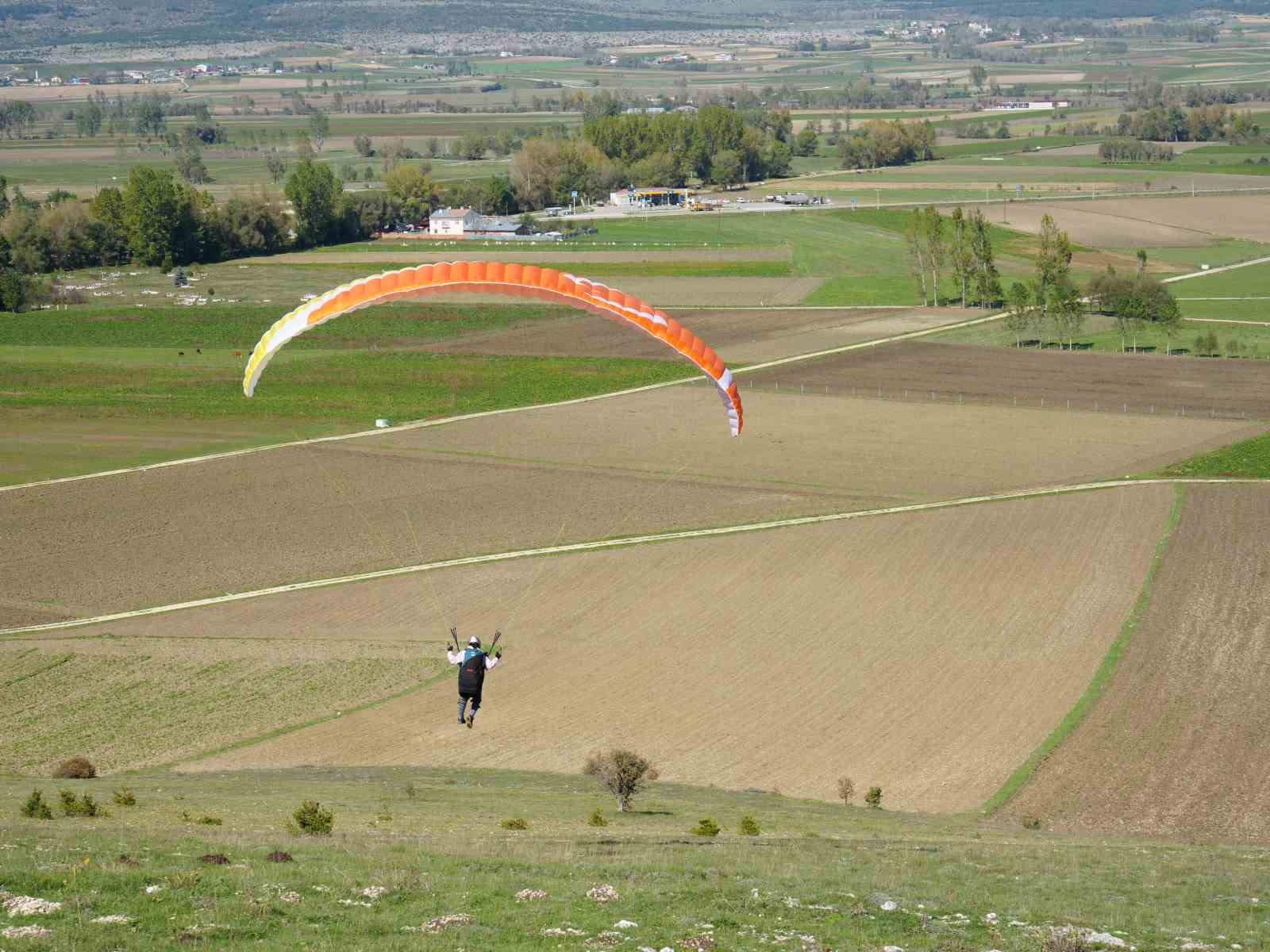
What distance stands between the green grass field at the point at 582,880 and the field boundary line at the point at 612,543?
1349cm

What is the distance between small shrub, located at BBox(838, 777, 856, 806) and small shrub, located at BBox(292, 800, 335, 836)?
8290 mm

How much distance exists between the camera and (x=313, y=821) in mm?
17203

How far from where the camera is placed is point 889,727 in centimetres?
2662

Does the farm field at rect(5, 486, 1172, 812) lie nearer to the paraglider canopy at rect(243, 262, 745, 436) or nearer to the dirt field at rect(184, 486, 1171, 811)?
the dirt field at rect(184, 486, 1171, 811)

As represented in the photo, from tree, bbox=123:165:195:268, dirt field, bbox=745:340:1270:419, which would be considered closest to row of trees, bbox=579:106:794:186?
tree, bbox=123:165:195:268

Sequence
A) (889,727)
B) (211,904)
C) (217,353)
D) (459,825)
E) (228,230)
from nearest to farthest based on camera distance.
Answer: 1. (211,904)
2. (459,825)
3. (889,727)
4. (217,353)
5. (228,230)

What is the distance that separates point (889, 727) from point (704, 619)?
693 centimetres

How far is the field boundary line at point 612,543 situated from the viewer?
3403cm

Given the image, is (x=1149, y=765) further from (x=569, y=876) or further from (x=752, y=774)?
(x=569, y=876)

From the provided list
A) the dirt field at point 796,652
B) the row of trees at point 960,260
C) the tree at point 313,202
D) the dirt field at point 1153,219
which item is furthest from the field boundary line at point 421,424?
the tree at point 313,202

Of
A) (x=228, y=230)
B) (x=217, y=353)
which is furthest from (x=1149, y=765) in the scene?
(x=228, y=230)

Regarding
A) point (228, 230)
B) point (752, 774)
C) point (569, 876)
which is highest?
point (228, 230)

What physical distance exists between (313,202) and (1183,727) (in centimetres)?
9079

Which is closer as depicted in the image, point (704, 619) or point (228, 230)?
point (704, 619)
